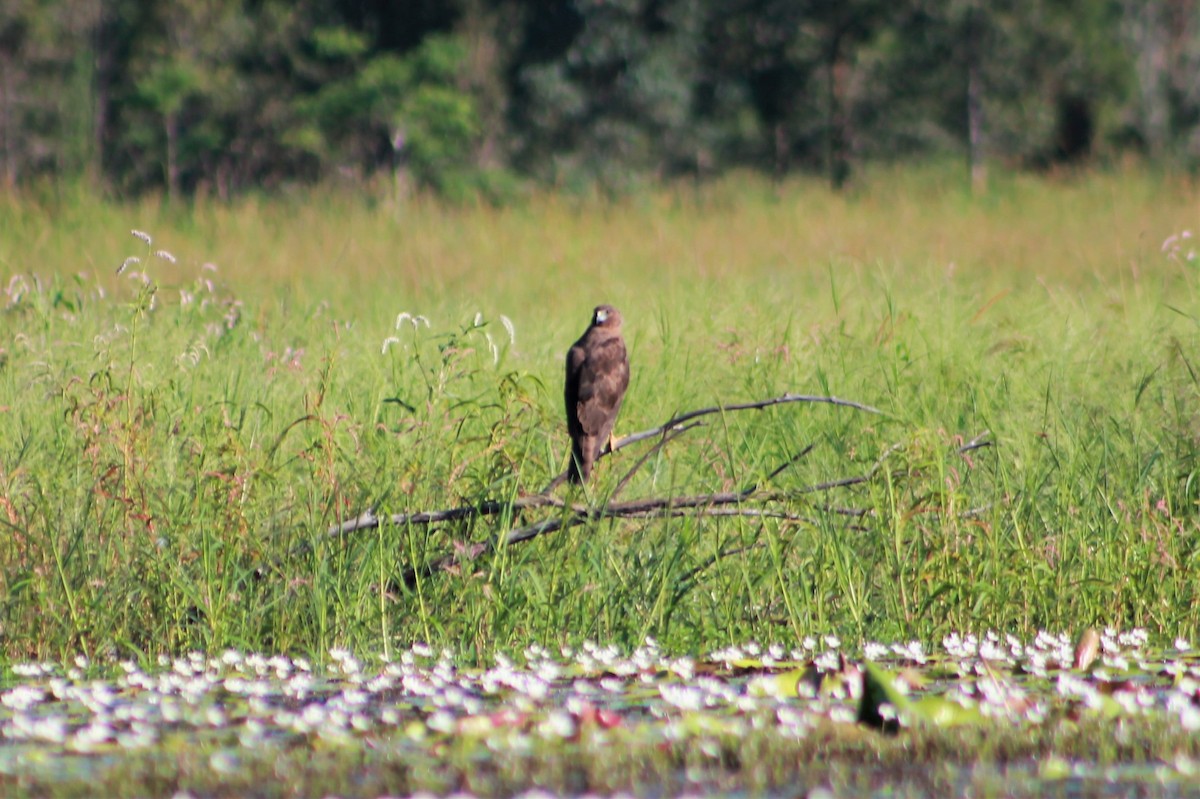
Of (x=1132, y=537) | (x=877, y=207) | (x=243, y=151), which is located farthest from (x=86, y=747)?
(x=243, y=151)

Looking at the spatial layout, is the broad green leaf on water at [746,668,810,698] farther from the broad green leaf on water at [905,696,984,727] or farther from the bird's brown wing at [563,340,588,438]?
the bird's brown wing at [563,340,588,438]

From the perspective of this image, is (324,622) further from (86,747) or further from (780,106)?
(780,106)

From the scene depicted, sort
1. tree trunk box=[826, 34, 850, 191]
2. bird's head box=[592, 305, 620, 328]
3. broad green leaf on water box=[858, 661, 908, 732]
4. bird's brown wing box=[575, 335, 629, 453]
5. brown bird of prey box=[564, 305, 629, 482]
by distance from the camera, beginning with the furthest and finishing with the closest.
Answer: tree trunk box=[826, 34, 850, 191] < bird's head box=[592, 305, 620, 328] < bird's brown wing box=[575, 335, 629, 453] < brown bird of prey box=[564, 305, 629, 482] < broad green leaf on water box=[858, 661, 908, 732]

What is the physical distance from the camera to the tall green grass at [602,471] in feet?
15.9

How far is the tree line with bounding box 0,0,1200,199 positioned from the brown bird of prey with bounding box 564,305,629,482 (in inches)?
772

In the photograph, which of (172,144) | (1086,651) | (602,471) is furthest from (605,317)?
(172,144)

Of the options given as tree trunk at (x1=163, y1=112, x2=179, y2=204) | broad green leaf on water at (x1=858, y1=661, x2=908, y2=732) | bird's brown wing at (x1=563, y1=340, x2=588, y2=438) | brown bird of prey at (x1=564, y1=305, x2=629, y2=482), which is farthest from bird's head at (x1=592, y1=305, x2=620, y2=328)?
tree trunk at (x1=163, y1=112, x2=179, y2=204)

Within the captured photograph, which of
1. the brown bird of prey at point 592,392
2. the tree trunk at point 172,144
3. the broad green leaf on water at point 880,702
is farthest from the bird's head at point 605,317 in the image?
the tree trunk at point 172,144

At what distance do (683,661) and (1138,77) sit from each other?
105 feet

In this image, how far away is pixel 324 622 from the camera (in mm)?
4613

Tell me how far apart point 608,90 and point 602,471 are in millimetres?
23989

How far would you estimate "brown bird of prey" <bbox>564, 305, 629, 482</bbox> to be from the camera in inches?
233

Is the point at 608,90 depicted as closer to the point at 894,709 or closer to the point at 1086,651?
the point at 1086,651

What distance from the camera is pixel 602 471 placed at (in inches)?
242
